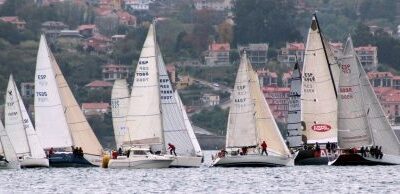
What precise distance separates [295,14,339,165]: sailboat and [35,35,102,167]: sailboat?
830 centimetres

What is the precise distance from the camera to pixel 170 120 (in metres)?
73.9

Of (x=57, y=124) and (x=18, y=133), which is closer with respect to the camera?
(x=57, y=124)

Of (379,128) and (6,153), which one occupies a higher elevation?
(379,128)

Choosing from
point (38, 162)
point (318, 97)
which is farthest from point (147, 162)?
point (318, 97)

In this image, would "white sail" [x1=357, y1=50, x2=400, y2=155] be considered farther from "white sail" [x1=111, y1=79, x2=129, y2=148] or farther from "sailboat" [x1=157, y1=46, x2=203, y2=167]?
"white sail" [x1=111, y1=79, x2=129, y2=148]

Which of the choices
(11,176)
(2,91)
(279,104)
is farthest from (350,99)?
(279,104)

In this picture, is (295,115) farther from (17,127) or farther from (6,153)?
(6,153)

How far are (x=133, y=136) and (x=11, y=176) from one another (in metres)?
4.90

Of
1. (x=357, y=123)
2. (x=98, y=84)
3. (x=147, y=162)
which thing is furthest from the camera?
(x=98, y=84)

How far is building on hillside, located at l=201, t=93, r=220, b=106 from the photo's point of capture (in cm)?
19325

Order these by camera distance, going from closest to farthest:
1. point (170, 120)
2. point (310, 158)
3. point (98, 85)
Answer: point (170, 120) → point (310, 158) → point (98, 85)

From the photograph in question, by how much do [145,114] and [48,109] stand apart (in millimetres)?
5980

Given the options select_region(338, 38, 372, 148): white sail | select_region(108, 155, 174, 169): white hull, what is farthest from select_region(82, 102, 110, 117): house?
select_region(338, 38, 372, 148): white sail

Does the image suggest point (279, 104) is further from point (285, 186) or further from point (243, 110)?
point (285, 186)
